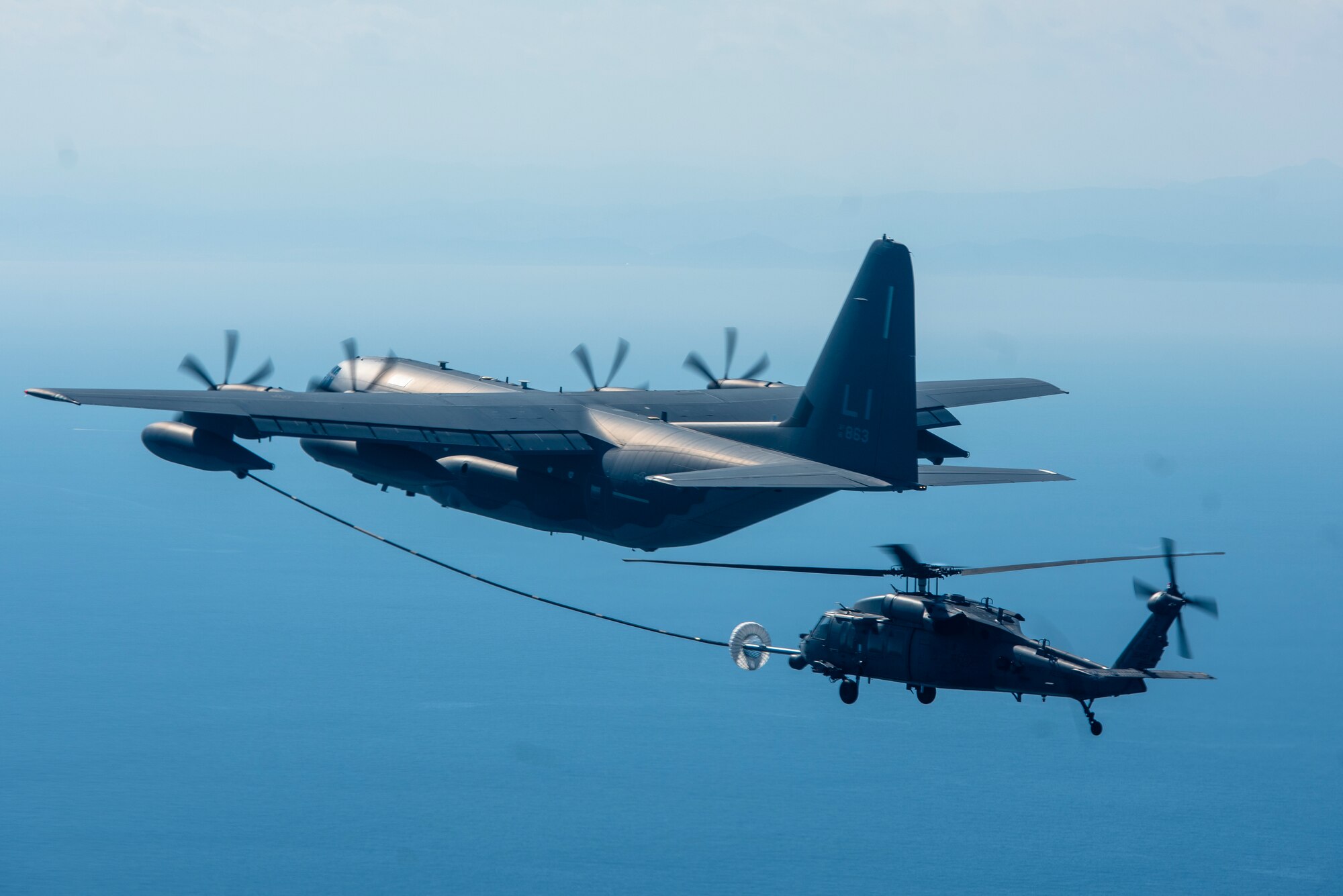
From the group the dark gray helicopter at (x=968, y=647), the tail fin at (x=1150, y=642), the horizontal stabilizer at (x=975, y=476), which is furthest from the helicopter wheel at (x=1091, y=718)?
the horizontal stabilizer at (x=975, y=476)

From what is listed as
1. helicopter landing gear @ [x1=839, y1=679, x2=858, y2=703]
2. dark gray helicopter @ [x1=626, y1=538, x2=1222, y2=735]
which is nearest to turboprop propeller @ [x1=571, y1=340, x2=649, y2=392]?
dark gray helicopter @ [x1=626, y1=538, x2=1222, y2=735]

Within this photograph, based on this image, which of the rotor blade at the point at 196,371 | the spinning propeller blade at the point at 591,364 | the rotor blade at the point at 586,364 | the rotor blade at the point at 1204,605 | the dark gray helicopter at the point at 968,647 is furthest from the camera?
the spinning propeller blade at the point at 591,364

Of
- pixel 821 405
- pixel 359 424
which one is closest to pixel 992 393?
pixel 821 405

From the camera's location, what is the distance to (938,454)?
5725cm

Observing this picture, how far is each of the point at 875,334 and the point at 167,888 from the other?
7638 inches

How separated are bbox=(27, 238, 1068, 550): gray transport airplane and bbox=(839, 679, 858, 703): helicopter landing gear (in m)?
5.78

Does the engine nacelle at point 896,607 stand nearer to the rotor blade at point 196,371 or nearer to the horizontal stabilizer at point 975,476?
the horizontal stabilizer at point 975,476

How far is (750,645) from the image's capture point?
39625mm

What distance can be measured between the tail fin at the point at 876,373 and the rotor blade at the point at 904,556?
493 centimetres

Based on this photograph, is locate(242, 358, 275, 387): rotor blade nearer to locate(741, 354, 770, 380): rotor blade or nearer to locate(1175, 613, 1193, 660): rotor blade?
locate(741, 354, 770, 380): rotor blade

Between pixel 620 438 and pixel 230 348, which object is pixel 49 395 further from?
pixel 620 438

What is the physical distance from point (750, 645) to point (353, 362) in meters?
28.5

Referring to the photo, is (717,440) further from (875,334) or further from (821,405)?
(875,334)

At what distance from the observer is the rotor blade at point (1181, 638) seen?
33.7m
